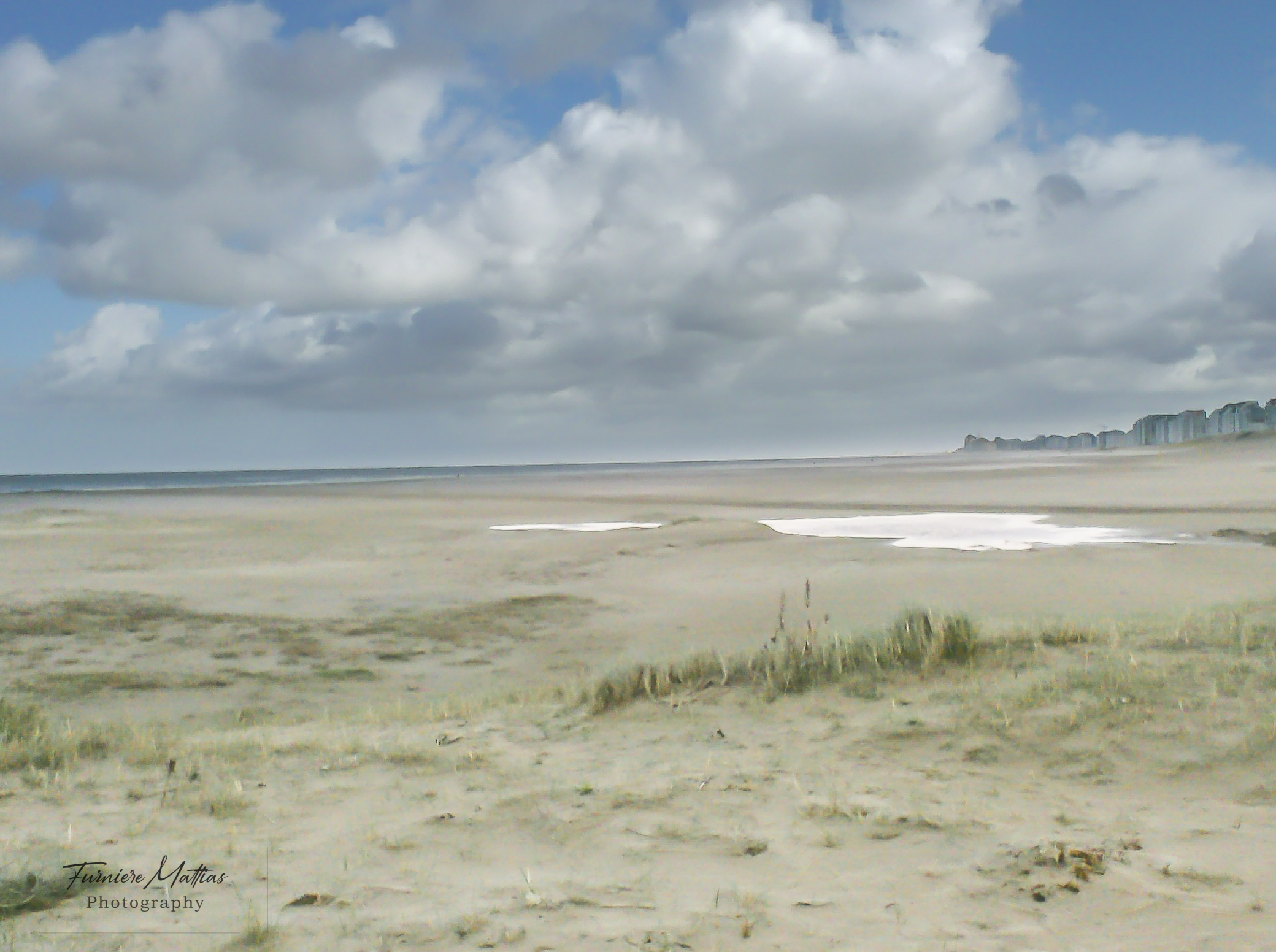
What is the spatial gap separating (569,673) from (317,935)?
5989 mm

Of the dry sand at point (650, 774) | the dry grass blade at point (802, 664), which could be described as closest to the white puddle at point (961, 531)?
the dry sand at point (650, 774)

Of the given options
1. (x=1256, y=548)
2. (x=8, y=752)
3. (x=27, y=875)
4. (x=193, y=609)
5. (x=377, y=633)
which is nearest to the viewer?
(x=27, y=875)

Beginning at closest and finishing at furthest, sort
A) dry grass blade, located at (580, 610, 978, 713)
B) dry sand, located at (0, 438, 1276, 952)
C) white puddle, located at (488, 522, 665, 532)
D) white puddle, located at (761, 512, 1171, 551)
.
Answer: dry sand, located at (0, 438, 1276, 952), dry grass blade, located at (580, 610, 978, 713), white puddle, located at (761, 512, 1171, 551), white puddle, located at (488, 522, 665, 532)

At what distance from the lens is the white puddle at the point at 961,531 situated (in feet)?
59.4

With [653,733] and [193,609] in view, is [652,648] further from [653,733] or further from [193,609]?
[193,609]

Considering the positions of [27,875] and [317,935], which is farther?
[27,875]

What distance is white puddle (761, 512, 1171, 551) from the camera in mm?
18109

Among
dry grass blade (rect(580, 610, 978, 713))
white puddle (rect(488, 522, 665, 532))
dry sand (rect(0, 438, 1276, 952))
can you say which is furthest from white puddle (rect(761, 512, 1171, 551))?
dry grass blade (rect(580, 610, 978, 713))

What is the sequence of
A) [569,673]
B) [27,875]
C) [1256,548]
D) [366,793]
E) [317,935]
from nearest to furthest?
1. [317,935]
2. [27,875]
3. [366,793]
4. [569,673]
5. [1256,548]

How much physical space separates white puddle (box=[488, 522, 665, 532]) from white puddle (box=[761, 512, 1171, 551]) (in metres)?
3.46

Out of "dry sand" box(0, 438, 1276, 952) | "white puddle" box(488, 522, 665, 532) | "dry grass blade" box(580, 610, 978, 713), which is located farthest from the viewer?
"white puddle" box(488, 522, 665, 532)

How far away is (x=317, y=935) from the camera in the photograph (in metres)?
3.38

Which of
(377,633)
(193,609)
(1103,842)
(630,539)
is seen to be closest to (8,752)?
(377,633)

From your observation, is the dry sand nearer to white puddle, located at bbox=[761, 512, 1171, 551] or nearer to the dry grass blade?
the dry grass blade
